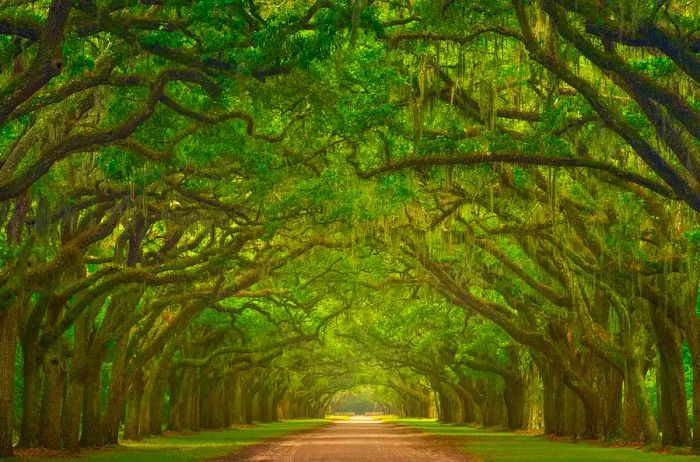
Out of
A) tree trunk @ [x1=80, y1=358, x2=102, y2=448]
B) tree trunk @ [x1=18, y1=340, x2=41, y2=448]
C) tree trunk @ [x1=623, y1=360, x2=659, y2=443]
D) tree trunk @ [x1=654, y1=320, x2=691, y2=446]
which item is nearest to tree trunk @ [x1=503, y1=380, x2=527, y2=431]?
tree trunk @ [x1=623, y1=360, x2=659, y2=443]

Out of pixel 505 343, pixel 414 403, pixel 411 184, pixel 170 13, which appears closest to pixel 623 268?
pixel 411 184

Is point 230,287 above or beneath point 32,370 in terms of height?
above

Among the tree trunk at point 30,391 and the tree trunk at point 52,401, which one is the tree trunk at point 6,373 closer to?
the tree trunk at point 30,391

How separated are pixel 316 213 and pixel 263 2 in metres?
10.7

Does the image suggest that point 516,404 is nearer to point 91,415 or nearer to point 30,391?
point 91,415

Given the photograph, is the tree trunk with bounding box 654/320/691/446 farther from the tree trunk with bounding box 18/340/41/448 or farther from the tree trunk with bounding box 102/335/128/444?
the tree trunk with bounding box 102/335/128/444

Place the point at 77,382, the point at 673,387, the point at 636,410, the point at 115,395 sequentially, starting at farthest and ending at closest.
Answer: the point at 636,410 → the point at 115,395 → the point at 77,382 → the point at 673,387

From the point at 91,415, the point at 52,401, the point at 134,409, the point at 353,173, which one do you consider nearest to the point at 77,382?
the point at 52,401

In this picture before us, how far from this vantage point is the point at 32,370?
28.0 metres

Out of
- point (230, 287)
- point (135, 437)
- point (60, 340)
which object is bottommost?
point (135, 437)

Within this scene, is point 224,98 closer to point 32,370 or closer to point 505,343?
point 32,370

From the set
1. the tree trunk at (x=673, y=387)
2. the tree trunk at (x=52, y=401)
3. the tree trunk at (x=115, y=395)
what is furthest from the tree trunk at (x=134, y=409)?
the tree trunk at (x=673, y=387)

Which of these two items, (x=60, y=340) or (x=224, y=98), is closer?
(x=224, y=98)

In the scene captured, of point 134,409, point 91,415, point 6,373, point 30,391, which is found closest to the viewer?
point 6,373
